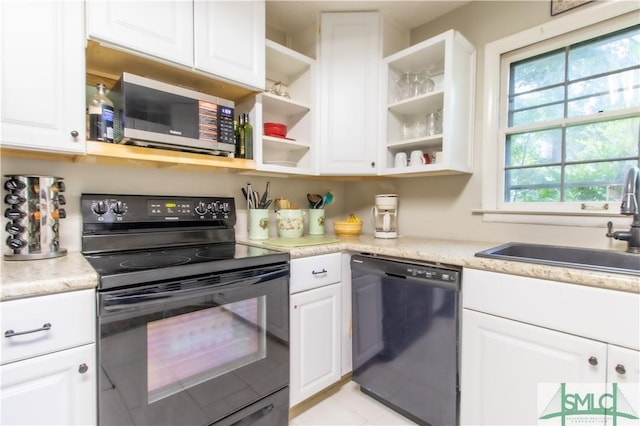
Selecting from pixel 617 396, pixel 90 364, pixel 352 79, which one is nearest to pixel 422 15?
pixel 352 79

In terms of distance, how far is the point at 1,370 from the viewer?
0.82 m

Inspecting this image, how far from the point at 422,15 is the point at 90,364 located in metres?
2.49

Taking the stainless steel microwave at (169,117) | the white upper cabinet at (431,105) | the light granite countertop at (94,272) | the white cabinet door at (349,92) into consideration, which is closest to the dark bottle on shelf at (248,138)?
the stainless steel microwave at (169,117)

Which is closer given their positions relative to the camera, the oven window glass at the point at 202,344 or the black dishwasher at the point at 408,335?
the oven window glass at the point at 202,344

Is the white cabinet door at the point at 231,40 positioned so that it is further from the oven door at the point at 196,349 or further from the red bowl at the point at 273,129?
the oven door at the point at 196,349

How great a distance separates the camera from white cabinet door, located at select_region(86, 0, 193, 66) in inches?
45.8

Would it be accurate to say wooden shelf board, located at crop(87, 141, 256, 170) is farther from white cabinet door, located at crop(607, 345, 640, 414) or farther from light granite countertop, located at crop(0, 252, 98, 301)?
white cabinet door, located at crop(607, 345, 640, 414)

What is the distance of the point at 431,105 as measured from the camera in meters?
1.94

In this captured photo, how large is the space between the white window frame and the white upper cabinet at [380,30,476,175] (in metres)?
0.10

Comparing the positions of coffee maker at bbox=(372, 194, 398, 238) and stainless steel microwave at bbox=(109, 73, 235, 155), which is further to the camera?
coffee maker at bbox=(372, 194, 398, 238)

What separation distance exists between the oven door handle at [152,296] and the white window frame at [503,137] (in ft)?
4.88

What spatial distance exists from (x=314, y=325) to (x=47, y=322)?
110 centimetres

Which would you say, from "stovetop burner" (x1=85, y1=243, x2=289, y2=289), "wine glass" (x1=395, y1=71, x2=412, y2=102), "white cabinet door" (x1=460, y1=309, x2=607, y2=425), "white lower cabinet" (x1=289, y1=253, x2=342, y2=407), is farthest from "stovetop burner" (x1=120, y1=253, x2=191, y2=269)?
"wine glass" (x1=395, y1=71, x2=412, y2=102)

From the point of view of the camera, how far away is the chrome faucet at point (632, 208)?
1300mm
